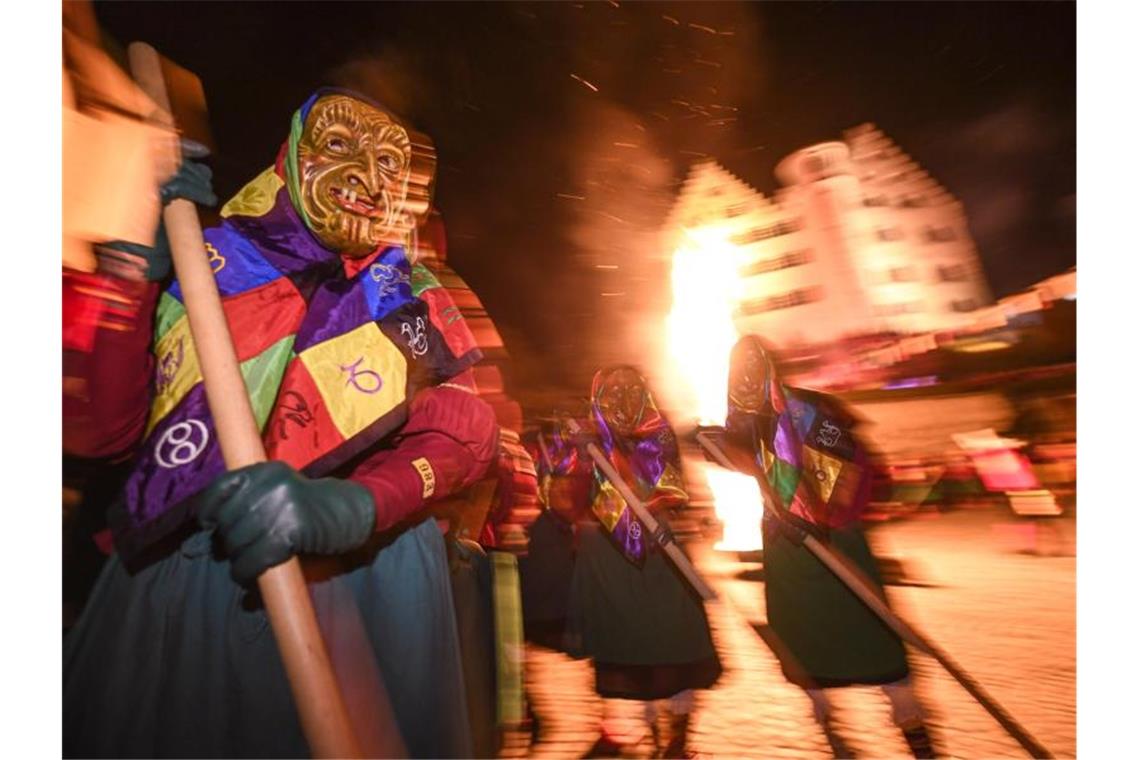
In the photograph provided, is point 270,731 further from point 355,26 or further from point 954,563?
point 954,563

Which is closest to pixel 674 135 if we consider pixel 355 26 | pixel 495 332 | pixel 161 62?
pixel 495 332

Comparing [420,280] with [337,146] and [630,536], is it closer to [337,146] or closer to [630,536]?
[337,146]

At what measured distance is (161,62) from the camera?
2.99 ft

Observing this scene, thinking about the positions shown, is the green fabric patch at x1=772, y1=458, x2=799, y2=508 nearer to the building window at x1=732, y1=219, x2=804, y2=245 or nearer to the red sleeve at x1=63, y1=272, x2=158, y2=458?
the building window at x1=732, y1=219, x2=804, y2=245

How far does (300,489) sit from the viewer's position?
0.80 meters

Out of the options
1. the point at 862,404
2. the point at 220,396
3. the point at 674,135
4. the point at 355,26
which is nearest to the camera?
the point at 220,396

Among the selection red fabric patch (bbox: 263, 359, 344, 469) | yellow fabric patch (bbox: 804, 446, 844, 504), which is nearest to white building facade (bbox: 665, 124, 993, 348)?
yellow fabric patch (bbox: 804, 446, 844, 504)

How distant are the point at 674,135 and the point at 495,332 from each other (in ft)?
2.26

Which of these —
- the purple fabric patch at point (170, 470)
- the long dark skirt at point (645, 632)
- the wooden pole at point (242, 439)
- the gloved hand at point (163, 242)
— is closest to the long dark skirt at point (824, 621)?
the long dark skirt at point (645, 632)

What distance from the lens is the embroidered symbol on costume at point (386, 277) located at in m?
1.02

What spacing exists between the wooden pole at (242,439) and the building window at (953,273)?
1.67 m

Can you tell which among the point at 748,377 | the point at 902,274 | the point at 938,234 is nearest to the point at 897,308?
the point at 902,274

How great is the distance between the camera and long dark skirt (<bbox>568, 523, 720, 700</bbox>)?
1707 mm

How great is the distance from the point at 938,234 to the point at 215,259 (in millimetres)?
1698
